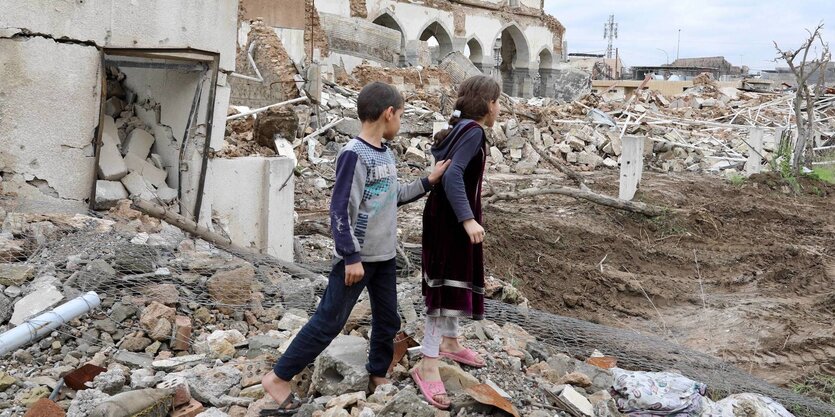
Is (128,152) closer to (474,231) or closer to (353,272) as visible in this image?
(353,272)

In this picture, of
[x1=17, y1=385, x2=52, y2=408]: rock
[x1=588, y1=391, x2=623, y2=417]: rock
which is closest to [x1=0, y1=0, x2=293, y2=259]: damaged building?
[x1=17, y1=385, x2=52, y2=408]: rock

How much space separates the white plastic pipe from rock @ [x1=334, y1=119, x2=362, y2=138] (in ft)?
34.8

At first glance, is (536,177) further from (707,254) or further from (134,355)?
(134,355)

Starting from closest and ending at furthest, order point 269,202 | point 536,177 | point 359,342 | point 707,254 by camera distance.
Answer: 1. point 359,342
2. point 269,202
3. point 707,254
4. point 536,177

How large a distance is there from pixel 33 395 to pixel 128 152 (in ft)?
9.24

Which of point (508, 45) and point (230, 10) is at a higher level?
point (508, 45)

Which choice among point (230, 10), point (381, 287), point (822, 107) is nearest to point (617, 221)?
point (230, 10)

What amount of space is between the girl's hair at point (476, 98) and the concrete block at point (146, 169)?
302cm

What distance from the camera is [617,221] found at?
990 cm

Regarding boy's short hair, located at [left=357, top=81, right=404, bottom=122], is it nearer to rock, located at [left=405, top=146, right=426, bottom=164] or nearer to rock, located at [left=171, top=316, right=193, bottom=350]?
rock, located at [left=171, top=316, right=193, bottom=350]

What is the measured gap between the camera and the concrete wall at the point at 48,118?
4.68 m

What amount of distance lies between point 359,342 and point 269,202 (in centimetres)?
275

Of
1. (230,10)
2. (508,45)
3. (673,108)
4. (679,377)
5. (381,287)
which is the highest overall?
(508,45)

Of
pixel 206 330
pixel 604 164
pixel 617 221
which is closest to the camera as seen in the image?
pixel 206 330
